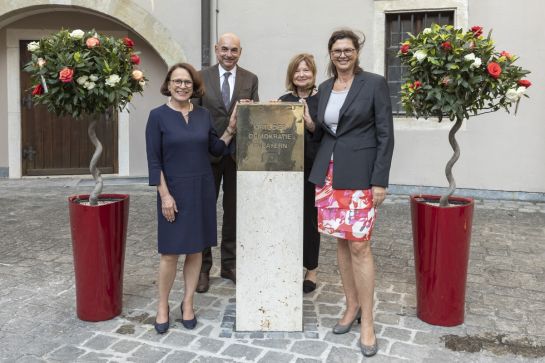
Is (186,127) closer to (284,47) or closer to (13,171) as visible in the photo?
(284,47)

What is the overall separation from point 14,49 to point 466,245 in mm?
9334

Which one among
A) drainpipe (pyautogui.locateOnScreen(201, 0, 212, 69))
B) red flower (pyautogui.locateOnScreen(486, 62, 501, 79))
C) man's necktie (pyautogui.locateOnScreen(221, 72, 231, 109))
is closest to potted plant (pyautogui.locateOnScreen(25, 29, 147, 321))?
man's necktie (pyautogui.locateOnScreen(221, 72, 231, 109))

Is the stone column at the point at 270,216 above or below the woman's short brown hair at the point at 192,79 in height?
below

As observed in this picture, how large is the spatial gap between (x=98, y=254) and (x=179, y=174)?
833 mm

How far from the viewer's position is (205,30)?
9250mm

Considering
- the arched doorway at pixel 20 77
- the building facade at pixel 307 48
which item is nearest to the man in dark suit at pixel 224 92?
the building facade at pixel 307 48

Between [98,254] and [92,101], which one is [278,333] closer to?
[98,254]

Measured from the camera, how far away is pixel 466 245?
3.83m

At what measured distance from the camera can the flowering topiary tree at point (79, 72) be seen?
12.2 feet

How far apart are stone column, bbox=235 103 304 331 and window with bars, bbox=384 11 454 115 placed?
5.53 m

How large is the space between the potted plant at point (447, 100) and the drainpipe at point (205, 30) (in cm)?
581

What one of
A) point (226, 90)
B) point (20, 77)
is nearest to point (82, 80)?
point (226, 90)

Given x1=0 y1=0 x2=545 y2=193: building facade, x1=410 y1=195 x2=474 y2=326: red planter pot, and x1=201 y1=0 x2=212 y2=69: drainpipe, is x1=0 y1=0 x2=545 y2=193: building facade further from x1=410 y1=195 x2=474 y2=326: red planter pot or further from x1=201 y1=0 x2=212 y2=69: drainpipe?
x1=410 y1=195 x2=474 y2=326: red planter pot

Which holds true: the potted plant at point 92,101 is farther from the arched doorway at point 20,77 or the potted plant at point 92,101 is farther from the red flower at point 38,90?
the arched doorway at point 20,77
